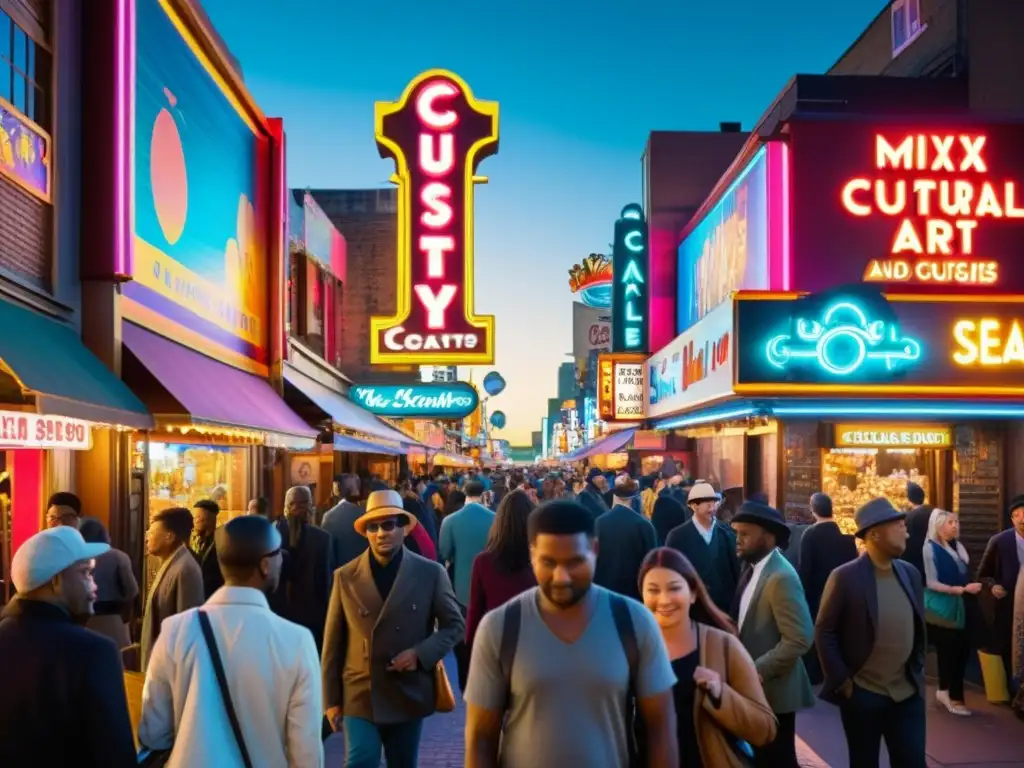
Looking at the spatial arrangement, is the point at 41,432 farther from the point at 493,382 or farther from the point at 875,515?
the point at 493,382

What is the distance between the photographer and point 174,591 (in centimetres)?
627

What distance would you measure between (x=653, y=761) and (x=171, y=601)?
391 cm

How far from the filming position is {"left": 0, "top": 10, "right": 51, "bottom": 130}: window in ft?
25.4

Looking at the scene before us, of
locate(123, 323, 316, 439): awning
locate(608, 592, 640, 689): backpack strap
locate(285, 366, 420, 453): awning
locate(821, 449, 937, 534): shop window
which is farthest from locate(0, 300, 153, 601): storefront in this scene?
locate(821, 449, 937, 534): shop window

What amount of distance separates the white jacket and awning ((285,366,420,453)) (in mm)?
12474

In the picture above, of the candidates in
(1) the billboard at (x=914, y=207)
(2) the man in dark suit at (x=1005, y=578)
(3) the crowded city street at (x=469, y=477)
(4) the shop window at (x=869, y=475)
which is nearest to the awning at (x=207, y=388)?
(3) the crowded city street at (x=469, y=477)

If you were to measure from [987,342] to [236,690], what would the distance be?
43.8ft

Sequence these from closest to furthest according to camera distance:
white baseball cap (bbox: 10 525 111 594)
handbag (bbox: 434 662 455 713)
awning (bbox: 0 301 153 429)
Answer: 1. white baseball cap (bbox: 10 525 111 594)
2. handbag (bbox: 434 662 455 713)
3. awning (bbox: 0 301 153 429)

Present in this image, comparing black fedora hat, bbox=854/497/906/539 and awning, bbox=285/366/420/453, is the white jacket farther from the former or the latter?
awning, bbox=285/366/420/453

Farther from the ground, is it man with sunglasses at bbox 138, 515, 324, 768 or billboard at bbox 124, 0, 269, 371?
billboard at bbox 124, 0, 269, 371

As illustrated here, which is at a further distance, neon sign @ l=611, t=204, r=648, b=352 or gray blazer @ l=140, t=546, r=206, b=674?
neon sign @ l=611, t=204, r=648, b=352

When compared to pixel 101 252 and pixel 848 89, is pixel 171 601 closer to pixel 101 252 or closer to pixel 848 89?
pixel 101 252

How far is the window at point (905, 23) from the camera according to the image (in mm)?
22378

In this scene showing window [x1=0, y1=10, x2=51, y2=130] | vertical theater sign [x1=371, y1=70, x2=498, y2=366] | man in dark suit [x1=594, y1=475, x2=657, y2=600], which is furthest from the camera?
vertical theater sign [x1=371, y1=70, x2=498, y2=366]
